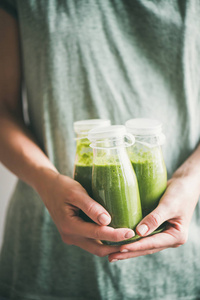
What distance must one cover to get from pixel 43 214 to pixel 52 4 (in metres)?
0.60

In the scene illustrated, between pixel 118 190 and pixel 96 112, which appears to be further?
pixel 96 112

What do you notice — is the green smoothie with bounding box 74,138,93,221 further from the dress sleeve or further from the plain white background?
the plain white background

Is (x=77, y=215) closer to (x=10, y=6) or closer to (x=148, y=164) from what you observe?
(x=148, y=164)

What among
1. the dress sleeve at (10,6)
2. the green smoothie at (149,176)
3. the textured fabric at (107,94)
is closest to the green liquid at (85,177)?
the green smoothie at (149,176)

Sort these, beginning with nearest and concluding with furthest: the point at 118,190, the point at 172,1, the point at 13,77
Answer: the point at 118,190 → the point at 172,1 → the point at 13,77

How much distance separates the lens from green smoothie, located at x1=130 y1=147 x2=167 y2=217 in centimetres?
58

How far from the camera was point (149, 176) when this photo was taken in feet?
1.91

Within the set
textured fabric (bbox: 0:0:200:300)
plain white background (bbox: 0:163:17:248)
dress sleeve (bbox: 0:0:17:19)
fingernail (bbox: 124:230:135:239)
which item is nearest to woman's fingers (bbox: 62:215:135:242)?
fingernail (bbox: 124:230:135:239)

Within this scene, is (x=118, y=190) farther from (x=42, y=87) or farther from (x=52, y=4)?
(x=52, y=4)

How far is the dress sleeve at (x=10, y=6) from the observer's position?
0.79 metres

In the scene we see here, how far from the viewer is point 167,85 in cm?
81

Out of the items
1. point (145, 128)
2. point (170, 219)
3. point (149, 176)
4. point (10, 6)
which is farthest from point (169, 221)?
point (10, 6)

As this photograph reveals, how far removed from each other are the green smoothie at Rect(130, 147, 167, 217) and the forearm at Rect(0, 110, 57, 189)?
9.1 inches

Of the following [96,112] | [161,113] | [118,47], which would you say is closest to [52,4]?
[118,47]
